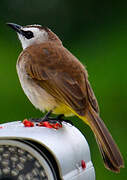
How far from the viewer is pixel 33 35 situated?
4.77 m

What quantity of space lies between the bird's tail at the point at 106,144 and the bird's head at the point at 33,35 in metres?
0.90

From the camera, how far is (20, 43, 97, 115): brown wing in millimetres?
4066

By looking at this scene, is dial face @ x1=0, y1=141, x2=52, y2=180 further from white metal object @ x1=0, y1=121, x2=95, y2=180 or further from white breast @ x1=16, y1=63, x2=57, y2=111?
white breast @ x1=16, y1=63, x2=57, y2=111

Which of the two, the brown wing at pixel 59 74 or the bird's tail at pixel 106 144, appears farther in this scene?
the brown wing at pixel 59 74

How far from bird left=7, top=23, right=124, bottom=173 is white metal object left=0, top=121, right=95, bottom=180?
0.19m

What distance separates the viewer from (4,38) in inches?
252

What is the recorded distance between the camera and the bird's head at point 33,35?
475cm

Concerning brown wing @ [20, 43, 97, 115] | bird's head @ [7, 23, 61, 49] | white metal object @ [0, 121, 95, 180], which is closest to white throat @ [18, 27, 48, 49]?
bird's head @ [7, 23, 61, 49]

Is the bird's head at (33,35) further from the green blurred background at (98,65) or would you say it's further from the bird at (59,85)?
the green blurred background at (98,65)

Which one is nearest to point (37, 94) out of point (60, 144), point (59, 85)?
point (59, 85)

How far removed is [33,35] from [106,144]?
4.19ft

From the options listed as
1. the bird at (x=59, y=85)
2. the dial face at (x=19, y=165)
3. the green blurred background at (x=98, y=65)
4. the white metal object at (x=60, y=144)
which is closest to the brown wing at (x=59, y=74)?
the bird at (x=59, y=85)

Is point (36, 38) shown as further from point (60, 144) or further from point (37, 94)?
point (60, 144)

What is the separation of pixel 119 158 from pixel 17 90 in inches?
86.7
